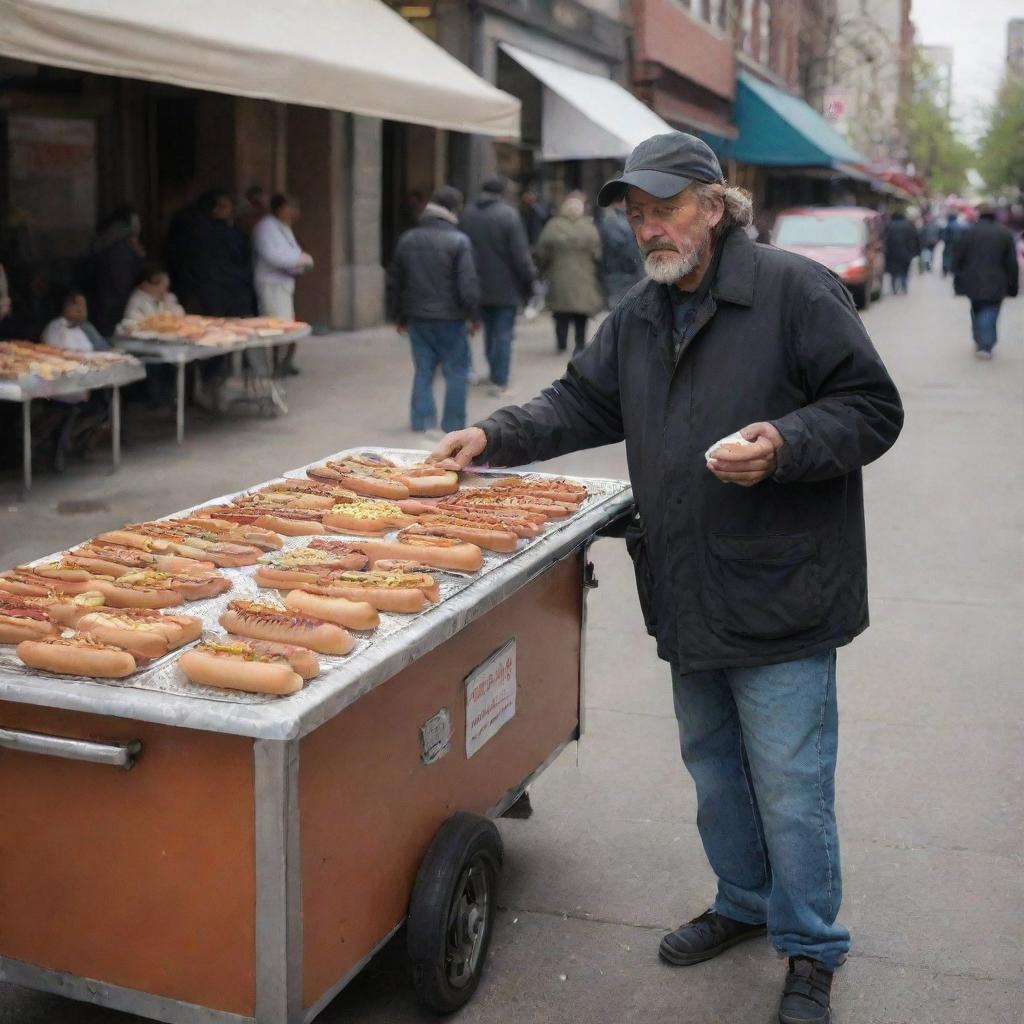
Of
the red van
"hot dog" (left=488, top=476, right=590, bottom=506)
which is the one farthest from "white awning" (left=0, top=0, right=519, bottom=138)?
the red van

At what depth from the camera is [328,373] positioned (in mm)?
15094

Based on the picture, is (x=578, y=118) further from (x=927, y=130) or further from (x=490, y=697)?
(x=927, y=130)

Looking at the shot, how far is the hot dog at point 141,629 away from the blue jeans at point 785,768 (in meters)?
1.21

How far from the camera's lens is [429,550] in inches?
141

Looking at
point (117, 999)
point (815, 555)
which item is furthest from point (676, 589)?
point (117, 999)

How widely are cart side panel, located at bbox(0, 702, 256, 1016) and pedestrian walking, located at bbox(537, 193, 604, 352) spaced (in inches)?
503

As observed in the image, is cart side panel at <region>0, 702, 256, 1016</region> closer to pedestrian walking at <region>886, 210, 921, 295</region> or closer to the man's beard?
the man's beard

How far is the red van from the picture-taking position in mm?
25484

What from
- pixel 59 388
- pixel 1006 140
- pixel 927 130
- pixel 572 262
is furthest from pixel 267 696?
pixel 927 130

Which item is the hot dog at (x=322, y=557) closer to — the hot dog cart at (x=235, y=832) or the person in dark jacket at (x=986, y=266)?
the hot dog cart at (x=235, y=832)

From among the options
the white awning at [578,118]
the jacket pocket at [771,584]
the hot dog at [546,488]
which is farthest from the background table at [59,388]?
the white awning at [578,118]

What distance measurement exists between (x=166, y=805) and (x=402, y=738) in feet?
2.00

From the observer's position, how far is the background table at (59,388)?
8.45 m

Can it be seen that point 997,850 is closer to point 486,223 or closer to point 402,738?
point 402,738
